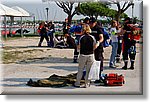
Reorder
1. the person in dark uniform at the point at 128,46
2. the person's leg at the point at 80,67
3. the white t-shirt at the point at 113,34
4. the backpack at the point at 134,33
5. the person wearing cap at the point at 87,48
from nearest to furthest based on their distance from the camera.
→ the person wearing cap at the point at 87,48 → the person's leg at the point at 80,67 → the backpack at the point at 134,33 → the person in dark uniform at the point at 128,46 → the white t-shirt at the point at 113,34

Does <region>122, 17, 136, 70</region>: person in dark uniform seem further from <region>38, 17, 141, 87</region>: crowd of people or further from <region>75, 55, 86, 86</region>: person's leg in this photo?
<region>75, 55, 86, 86</region>: person's leg

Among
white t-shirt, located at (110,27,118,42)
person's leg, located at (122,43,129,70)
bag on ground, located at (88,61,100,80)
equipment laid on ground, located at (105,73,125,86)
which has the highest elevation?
white t-shirt, located at (110,27,118,42)

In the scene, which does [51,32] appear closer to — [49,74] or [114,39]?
[114,39]

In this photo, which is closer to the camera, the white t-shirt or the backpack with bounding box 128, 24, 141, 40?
the backpack with bounding box 128, 24, 141, 40

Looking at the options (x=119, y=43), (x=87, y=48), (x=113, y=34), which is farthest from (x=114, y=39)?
(x=87, y=48)

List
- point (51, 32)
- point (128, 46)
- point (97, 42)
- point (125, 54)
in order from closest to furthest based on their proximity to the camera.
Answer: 1. point (97, 42)
2. point (128, 46)
3. point (125, 54)
4. point (51, 32)

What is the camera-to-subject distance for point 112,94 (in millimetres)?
6711

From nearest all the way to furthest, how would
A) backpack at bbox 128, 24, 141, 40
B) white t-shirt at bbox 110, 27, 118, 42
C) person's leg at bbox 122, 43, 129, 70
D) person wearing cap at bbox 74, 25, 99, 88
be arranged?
person wearing cap at bbox 74, 25, 99, 88 < backpack at bbox 128, 24, 141, 40 < person's leg at bbox 122, 43, 129, 70 < white t-shirt at bbox 110, 27, 118, 42

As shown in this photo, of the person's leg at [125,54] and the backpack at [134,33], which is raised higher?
the backpack at [134,33]

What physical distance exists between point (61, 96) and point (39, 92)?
50 centimetres

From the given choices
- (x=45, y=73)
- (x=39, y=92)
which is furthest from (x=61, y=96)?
(x=45, y=73)

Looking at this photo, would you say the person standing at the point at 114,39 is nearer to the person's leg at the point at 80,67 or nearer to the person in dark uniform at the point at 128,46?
the person in dark uniform at the point at 128,46

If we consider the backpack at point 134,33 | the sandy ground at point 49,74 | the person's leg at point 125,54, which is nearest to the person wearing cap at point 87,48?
the sandy ground at point 49,74

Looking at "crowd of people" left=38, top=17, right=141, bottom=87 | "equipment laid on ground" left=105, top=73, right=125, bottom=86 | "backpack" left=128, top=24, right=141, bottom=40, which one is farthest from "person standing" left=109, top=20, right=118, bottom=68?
"equipment laid on ground" left=105, top=73, right=125, bottom=86
